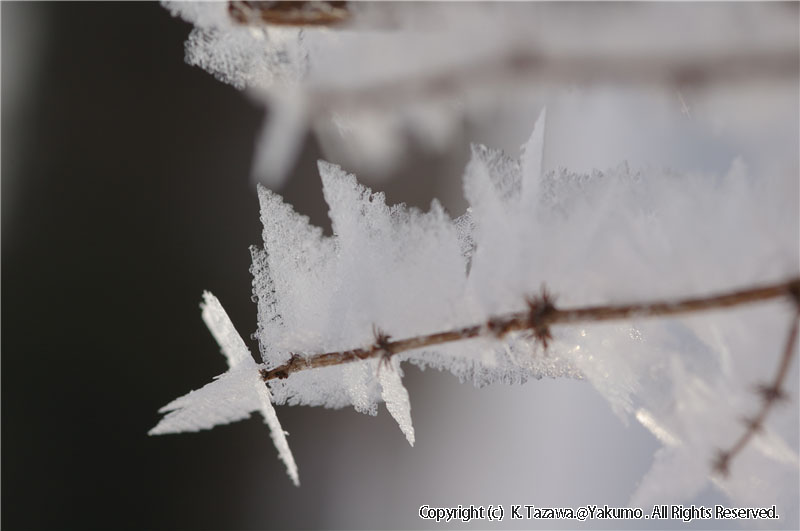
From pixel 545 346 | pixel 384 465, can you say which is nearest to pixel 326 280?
pixel 545 346

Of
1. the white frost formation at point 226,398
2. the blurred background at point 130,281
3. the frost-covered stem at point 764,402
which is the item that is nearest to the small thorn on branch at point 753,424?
the frost-covered stem at point 764,402

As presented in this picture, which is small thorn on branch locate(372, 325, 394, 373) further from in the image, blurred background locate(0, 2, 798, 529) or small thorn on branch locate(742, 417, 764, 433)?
blurred background locate(0, 2, 798, 529)

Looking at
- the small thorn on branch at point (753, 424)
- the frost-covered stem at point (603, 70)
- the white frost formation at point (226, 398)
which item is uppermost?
the frost-covered stem at point (603, 70)

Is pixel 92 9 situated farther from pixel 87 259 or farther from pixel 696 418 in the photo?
pixel 696 418

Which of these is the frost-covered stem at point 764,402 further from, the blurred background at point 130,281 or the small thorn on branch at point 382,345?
the blurred background at point 130,281

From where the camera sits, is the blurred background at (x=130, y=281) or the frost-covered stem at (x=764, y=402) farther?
the blurred background at (x=130, y=281)
